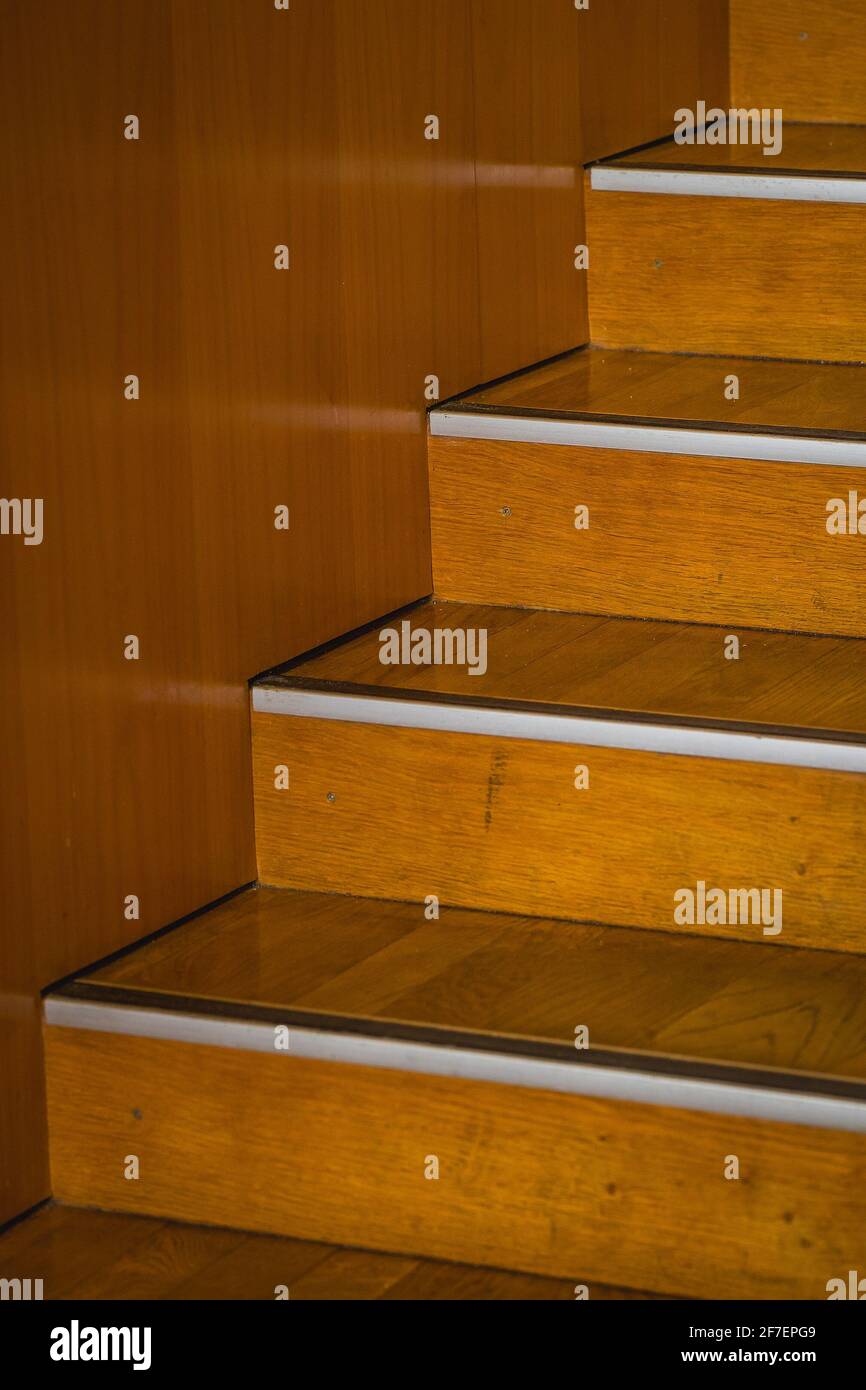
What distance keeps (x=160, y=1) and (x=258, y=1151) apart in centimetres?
95

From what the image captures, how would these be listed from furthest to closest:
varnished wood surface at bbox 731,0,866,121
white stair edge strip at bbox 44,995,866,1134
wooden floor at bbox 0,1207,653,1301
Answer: varnished wood surface at bbox 731,0,866,121 → wooden floor at bbox 0,1207,653,1301 → white stair edge strip at bbox 44,995,866,1134

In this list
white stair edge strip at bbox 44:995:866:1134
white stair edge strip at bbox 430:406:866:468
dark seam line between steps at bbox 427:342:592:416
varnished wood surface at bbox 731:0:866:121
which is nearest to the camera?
white stair edge strip at bbox 44:995:866:1134

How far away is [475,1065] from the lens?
1.69 meters

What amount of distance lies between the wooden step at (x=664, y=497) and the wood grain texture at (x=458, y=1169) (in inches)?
23.3

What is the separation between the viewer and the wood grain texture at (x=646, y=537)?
2018 mm

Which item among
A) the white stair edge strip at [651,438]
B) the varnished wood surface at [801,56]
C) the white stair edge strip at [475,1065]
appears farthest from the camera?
the varnished wood surface at [801,56]

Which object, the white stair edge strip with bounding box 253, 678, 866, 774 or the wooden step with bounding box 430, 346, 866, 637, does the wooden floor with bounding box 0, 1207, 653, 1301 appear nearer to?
the white stair edge strip with bounding box 253, 678, 866, 774

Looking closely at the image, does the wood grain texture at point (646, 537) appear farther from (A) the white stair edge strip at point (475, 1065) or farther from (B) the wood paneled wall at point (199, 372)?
(A) the white stair edge strip at point (475, 1065)

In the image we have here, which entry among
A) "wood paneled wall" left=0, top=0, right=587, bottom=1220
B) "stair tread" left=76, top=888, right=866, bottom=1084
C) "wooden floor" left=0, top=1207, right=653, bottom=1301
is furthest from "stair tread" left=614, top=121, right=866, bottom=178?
"wooden floor" left=0, top=1207, right=653, bottom=1301

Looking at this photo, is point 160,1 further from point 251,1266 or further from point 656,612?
point 251,1266

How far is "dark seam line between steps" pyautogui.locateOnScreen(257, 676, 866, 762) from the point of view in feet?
5.89

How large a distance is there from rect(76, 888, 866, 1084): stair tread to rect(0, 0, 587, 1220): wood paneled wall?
87 mm

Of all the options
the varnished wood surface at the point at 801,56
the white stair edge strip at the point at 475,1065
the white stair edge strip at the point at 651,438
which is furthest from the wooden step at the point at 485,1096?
the varnished wood surface at the point at 801,56
